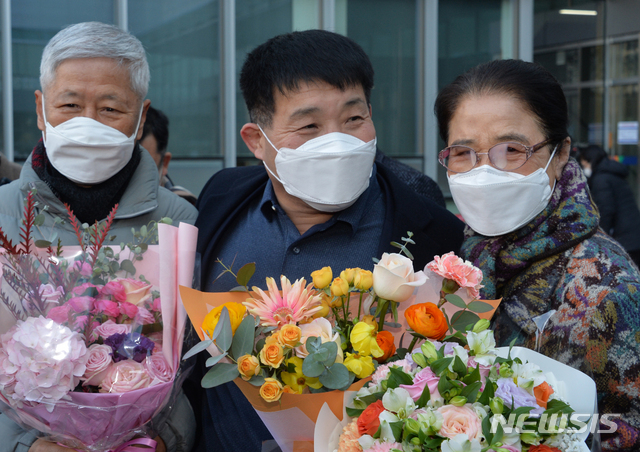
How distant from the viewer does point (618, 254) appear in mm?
1701

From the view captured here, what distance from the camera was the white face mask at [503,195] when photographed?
5.99ft

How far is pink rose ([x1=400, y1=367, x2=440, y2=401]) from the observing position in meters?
1.08

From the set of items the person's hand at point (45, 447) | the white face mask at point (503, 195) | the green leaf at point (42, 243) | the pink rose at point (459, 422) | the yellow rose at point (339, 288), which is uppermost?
the white face mask at point (503, 195)

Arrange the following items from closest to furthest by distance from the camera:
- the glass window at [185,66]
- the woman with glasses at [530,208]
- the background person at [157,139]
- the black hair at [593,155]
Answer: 1. the woman with glasses at [530,208]
2. the background person at [157,139]
3. the black hair at [593,155]
4. the glass window at [185,66]

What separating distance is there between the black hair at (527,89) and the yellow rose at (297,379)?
3.67ft

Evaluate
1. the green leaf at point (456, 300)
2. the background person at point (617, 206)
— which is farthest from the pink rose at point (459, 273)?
the background person at point (617, 206)

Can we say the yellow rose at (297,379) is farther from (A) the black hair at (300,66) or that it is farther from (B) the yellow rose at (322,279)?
(A) the black hair at (300,66)

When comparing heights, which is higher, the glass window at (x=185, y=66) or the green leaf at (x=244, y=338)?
the glass window at (x=185, y=66)

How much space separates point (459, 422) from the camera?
102cm

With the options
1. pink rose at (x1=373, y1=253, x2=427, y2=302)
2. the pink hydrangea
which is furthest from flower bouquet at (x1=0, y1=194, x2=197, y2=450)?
pink rose at (x1=373, y1=253, x2=427, y2=302)

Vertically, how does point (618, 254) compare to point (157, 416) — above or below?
above

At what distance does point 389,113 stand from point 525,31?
2563 mm

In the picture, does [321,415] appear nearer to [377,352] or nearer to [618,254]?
[377,352]

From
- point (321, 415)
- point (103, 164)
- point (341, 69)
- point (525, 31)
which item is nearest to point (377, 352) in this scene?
point (321, 415)
